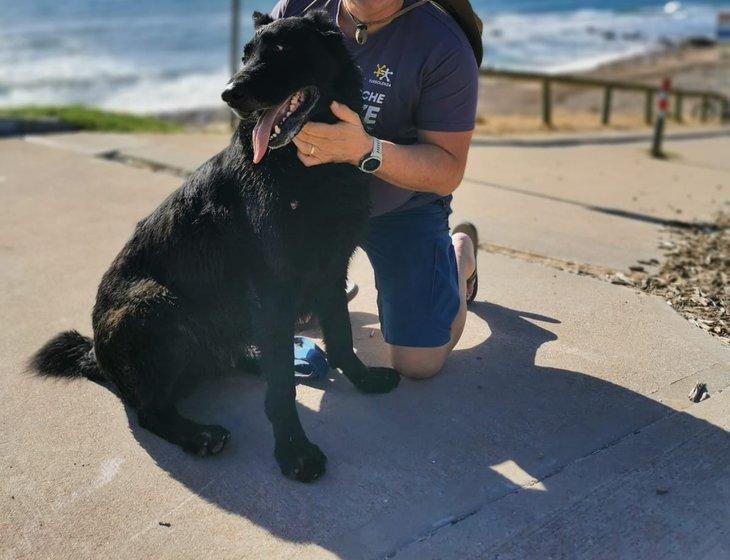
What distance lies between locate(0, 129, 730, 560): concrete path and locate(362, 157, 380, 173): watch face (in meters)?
0.96

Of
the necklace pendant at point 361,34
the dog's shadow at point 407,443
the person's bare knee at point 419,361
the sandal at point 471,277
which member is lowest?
the dog's shadow at point 407,443

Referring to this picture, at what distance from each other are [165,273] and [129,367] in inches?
14.7

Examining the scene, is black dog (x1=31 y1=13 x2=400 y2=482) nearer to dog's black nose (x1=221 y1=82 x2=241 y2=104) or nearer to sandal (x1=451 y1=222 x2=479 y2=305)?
dog's black nose (x1=221 y1=82 x2=241 y2=104)

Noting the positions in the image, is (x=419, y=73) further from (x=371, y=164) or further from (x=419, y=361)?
(x=419, y=361)

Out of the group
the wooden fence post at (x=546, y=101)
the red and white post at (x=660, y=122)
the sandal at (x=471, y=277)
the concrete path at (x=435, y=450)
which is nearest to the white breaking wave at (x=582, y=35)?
the wooden fence post at (x=546, y=101)

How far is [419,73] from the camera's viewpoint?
319cm

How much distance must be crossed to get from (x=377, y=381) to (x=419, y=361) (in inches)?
7.8

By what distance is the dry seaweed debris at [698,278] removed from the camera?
400cm

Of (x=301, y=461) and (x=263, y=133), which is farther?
(x=301, y=461)

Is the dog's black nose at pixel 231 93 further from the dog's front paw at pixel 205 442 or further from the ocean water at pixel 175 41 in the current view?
the ocean water at pixel 175 41

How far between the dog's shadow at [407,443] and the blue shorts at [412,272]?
0.25 m

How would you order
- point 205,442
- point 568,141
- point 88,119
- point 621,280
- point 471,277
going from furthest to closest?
point 568,141, point 88,119, point 621,280, point 471,277, point 205,442

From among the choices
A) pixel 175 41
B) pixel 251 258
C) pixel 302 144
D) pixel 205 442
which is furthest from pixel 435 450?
pixel 175 41

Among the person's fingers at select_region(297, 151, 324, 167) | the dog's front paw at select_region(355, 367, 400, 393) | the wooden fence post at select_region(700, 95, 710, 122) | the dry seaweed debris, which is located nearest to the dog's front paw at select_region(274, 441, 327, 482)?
the dog's front paw at select_region(355, 367, 400, 393)
